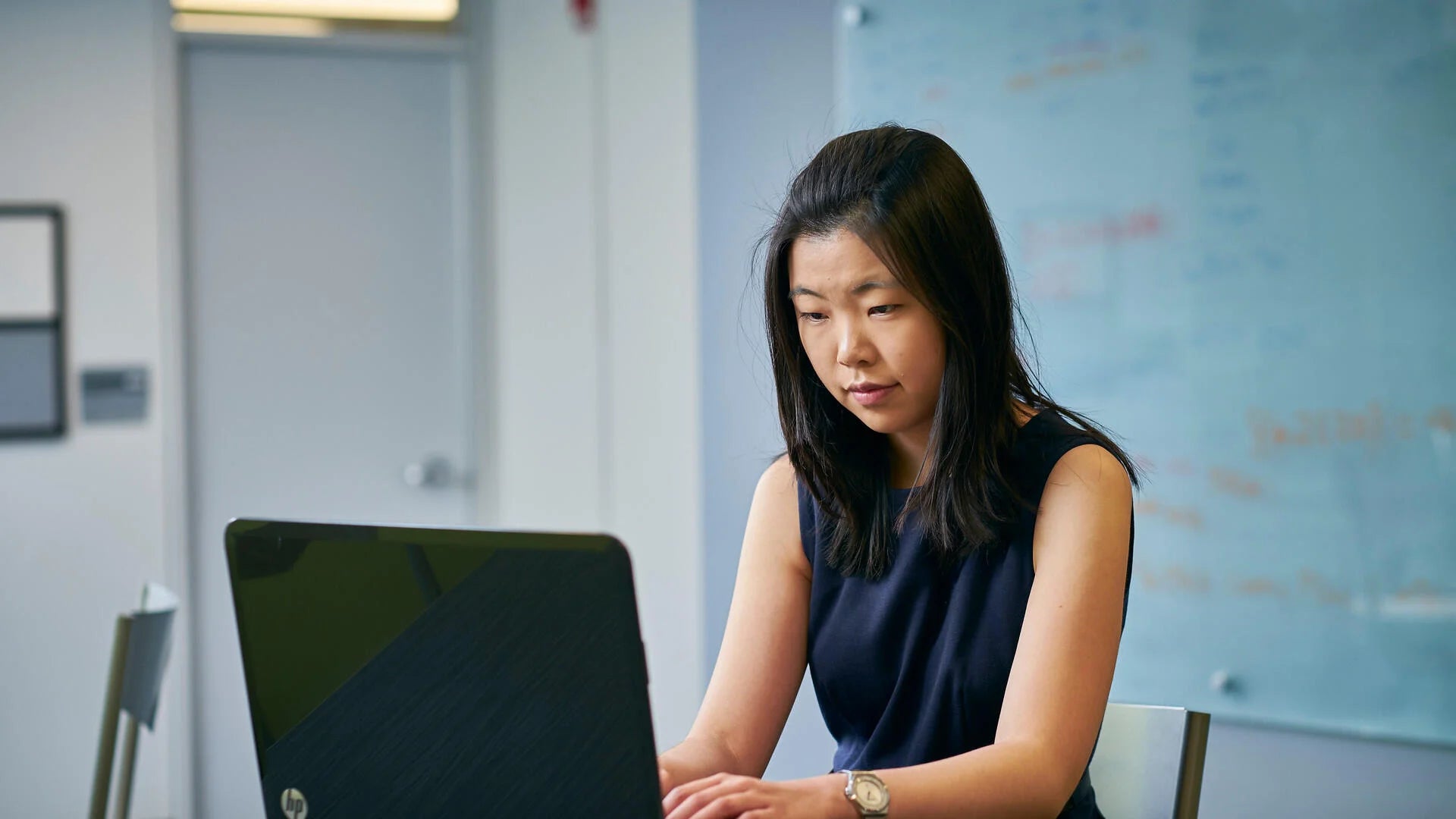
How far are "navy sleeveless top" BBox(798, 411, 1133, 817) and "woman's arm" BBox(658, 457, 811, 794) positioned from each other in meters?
0.02

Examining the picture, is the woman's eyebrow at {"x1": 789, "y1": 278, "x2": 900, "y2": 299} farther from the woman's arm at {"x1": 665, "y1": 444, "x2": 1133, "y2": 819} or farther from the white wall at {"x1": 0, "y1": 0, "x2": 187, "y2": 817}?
the white wall at {"x1": 0, "y1": 0, "x2": 187, "y2": 817}

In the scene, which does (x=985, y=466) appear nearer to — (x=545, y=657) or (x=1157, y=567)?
(x=545, y=657)

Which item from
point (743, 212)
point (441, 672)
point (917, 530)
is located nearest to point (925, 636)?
point (917, 530)

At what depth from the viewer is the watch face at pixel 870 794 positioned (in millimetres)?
958

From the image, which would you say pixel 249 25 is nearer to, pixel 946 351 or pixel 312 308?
pixel 312 308

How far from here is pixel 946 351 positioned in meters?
1.17

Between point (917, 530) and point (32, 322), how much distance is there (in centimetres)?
292

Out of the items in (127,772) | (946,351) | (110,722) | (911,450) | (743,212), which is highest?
(743,212)

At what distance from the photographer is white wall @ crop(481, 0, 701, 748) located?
3084 millimetres

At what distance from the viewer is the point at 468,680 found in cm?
77

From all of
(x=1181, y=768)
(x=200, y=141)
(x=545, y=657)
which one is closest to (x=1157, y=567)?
(x=1181, y=768)

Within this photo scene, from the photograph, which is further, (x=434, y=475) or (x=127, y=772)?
(x=434, y=475)

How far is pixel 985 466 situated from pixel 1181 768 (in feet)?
1.33

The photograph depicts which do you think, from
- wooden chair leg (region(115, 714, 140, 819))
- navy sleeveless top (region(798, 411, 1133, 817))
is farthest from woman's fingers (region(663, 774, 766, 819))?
wooden chair leg (region(115, 714, 140, 819))
